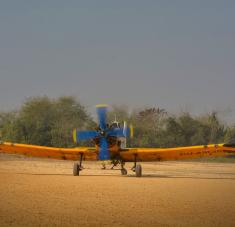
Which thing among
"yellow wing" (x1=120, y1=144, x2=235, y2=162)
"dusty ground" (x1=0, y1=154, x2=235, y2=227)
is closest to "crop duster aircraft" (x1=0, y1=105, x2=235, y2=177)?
"yellow wing" (x1=120, y1=144, x2=235, y2=162)

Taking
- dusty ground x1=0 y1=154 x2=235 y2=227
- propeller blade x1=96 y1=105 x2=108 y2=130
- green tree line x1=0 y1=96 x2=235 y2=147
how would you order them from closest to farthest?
dusty ground x1=0 y1=154 x2=235 y2=227 < propeller blade x1=96 y1=105 x2=108 y2=130 < green tree line x1=0 y1=96 x2=235 y2=147

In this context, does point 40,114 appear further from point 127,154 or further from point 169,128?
point 127,154

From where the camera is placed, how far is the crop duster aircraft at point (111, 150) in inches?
861

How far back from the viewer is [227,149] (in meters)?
22.3

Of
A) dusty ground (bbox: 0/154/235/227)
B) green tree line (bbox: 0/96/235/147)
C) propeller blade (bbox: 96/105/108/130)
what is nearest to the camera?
dusty ground (bbox: 0/154/235/227)

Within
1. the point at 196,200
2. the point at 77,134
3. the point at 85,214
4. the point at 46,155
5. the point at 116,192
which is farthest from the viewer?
the point at 46,155

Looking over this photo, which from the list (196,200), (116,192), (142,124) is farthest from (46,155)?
(142,124)

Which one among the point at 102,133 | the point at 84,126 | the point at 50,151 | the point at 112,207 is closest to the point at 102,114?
the point at 102,133

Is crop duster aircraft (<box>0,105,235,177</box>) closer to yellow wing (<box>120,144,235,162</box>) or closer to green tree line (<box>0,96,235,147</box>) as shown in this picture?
yellow wing (<box>120,144,235,162</box>)

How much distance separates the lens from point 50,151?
78.4ft

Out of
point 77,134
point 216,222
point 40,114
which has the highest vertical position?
point 40,114

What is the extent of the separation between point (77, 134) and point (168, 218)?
13512mm

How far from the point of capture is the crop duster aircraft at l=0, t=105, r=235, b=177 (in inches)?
861

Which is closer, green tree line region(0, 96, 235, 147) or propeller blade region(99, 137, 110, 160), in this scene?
propeller blade region(99, 137, 110, 160)
